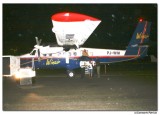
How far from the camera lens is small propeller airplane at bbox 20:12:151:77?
13.0 meters

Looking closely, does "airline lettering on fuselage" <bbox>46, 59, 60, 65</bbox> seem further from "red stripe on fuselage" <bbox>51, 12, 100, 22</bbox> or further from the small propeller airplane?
"red stripe on fuselage" <bbox>51, 12, 100, 22</bbox>

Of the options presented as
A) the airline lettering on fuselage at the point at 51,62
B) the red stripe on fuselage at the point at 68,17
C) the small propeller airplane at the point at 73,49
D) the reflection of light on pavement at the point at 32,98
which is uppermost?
the red stripe on fuselage at the point at 68,17

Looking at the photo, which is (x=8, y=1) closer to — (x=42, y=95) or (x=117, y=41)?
(x=42, y=95)

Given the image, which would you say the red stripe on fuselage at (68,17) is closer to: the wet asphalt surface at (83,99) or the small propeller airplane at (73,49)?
the small propeller airplane at (73,49)

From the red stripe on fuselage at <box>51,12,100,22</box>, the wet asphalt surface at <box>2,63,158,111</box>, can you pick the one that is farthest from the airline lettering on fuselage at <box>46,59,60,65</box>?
the wet asphalt surface at <box>2,63,158,111</box>

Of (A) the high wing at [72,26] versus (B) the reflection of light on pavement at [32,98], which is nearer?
(B) the reflection of light on pavement at [32,98]

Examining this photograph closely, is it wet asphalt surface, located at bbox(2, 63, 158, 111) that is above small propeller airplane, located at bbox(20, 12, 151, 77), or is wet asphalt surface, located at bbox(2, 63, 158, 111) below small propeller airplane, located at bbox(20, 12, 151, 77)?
below

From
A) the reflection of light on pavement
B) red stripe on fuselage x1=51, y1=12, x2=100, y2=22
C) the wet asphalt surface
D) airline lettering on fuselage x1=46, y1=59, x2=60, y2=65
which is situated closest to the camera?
the wet asphalt surface

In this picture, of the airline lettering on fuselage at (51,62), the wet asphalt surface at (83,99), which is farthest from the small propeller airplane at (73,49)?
the wet asphalt surface at (83,99)

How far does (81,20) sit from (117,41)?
37.8 meters

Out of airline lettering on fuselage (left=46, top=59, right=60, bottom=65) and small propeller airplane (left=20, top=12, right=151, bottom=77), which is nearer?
small propeller airplane (left=20, top=12, right=151, bottom=77)

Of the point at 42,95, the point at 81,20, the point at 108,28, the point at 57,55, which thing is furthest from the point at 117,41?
the point at 42,95

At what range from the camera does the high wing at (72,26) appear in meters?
12.7

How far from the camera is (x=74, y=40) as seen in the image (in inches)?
617
